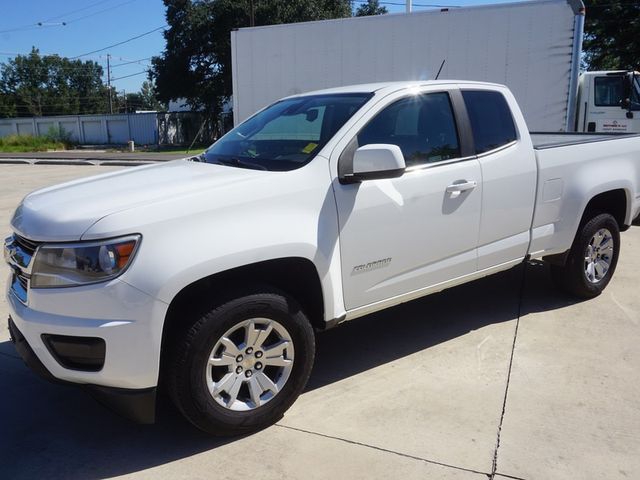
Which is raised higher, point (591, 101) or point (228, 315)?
point (591, 101)

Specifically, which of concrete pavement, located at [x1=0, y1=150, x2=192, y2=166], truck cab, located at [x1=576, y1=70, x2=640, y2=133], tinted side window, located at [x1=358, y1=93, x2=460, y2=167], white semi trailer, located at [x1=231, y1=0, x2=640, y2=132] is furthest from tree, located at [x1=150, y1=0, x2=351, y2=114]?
tinted side window, located at [x1=358, y1=93, x2=460, y2=167]

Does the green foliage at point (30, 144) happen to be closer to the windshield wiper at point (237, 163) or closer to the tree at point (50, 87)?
the windshield wiper at point (237, 163)

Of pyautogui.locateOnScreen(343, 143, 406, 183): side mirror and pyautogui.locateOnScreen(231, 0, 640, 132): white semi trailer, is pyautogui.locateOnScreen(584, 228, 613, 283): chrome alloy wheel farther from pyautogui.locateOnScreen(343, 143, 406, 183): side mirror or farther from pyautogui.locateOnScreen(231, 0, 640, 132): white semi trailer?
pyautogui.locateOnScreen(231, 0, 640, 132): white semi trailer

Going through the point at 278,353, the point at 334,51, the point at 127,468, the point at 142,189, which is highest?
the point at 334,51

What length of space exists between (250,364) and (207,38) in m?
40.6

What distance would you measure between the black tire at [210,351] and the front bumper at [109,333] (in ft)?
0.45

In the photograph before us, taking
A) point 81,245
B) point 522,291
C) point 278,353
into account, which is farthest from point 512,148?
point 81,245

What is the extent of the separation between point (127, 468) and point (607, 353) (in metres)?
3.28

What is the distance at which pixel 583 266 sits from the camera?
16.5 ft

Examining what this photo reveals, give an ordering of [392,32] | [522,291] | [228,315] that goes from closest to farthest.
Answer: [228,315]
[522,291]
[392,32]

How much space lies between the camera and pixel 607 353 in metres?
4.13

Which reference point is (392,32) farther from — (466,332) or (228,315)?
(228,315)

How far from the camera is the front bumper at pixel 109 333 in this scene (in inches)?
104

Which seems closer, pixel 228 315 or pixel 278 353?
pixel 228 315
